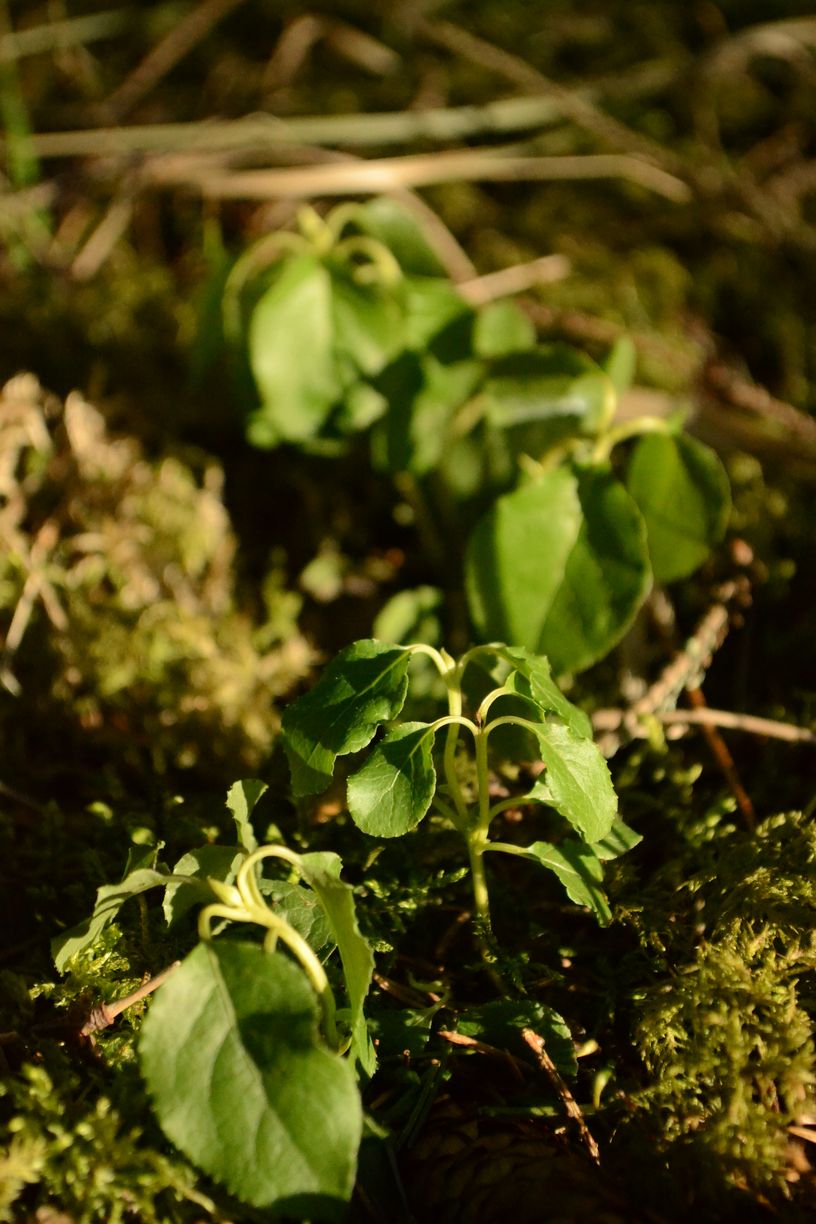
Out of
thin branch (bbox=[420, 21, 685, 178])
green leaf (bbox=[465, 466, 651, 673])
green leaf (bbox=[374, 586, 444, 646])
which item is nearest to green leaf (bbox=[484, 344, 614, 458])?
green leaf (bbox=[465, 466, 651, 673])

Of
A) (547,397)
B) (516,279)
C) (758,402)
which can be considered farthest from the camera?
(516,279)

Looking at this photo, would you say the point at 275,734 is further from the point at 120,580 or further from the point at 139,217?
the point at 139,217

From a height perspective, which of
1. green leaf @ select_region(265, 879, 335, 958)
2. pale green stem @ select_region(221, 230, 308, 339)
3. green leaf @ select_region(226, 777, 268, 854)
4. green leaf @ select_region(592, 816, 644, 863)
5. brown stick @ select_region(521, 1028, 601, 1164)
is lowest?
brown stick @ select_region(521, 1028, 601, 1164)

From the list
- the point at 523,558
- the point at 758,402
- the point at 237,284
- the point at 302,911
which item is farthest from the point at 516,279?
the point at 302,911

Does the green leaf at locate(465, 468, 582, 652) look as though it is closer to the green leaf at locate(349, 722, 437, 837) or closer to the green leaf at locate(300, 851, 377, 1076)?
the green leaf at locate(349, 722, 437, 837)

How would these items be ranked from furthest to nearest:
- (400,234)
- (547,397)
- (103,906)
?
(400,234) → (547,397) → (103,906)

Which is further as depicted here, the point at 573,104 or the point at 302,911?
the point at 573,104

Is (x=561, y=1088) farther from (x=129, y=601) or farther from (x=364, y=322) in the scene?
(x=364, y=322)

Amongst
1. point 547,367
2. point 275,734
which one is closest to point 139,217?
point 547,367
